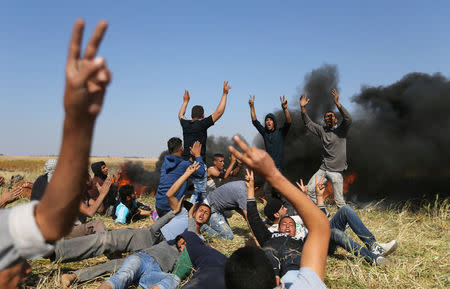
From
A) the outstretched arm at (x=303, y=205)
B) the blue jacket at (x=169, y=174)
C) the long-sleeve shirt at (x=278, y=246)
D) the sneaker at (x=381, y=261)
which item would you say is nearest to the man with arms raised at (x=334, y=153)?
the sneaker at (x=381, y=261)

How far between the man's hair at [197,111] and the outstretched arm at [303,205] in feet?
17.7

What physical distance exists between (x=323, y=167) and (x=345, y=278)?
11.9ft

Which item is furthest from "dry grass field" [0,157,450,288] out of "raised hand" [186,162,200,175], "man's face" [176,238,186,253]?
"raised hand" [186,162,200,175]

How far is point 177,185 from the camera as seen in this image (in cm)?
520

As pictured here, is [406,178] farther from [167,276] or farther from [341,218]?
[167,276]

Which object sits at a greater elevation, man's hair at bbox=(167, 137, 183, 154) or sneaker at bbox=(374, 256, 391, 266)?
man's hair at bbox=(167, 137, 183, 154)

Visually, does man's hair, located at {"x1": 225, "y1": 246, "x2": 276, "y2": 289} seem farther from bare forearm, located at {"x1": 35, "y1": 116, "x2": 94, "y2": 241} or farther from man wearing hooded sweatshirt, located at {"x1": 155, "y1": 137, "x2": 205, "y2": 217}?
man wearing hooded sweatshirt, located at {"x1": 155, "y1": 137, "x2": 205, "y2": 217}

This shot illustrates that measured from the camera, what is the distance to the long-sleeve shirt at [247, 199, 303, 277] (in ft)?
12.6

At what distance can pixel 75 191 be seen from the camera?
44.7 inches

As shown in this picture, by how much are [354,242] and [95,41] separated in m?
4.69

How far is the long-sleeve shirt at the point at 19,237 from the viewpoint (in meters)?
1.15

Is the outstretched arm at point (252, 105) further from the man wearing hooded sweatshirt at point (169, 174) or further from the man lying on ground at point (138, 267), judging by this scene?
the man lying on ground at point (138, 267)

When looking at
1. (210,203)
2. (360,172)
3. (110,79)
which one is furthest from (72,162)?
(360,172)

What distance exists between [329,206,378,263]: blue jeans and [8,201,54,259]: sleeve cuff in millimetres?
4333
